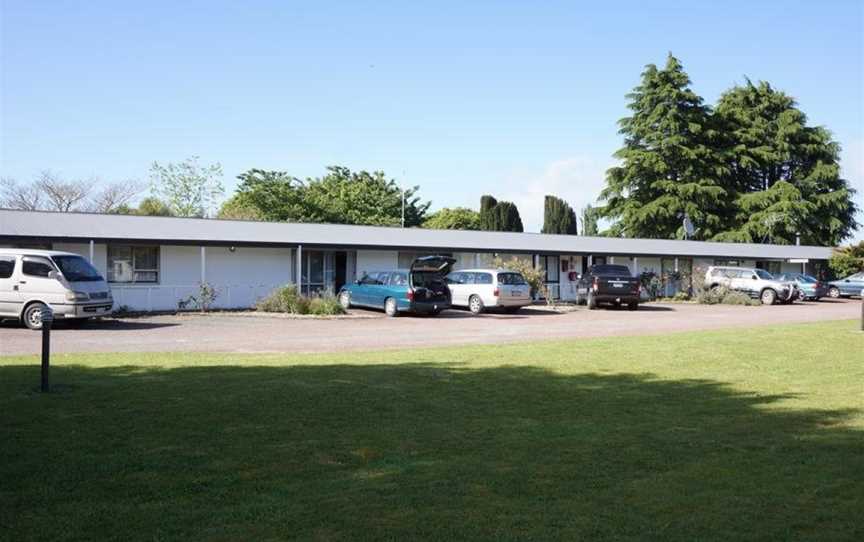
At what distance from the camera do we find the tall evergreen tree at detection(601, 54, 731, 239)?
2397 inches

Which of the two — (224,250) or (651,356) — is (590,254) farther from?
(651,356)

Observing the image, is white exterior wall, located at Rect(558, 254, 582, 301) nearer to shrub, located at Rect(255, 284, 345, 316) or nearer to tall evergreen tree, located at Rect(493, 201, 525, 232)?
shrub, located at Rect(255, 284, 345, 316)

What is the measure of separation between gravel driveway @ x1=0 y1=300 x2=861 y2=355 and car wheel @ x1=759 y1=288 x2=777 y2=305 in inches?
379

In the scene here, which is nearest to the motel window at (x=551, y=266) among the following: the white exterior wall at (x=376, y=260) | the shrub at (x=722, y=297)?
the shrub at (x=722, y=297)

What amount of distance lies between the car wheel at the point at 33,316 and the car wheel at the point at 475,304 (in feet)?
45.6

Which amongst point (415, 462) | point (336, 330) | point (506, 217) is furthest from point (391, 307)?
point (506, 217)

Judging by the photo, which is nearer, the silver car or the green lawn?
the green lawn

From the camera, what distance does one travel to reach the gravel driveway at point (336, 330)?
1521 centimetres

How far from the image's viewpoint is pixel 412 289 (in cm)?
2433

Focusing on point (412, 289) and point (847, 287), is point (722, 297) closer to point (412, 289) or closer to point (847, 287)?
point (847, 287)

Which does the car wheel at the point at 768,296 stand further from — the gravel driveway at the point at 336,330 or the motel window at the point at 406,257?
A: the motel window at the point at 406,257

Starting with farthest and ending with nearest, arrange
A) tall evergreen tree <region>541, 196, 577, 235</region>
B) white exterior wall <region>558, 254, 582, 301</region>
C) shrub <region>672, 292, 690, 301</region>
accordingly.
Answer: tall evergreen tree <region>541, 196, 577, 235</region>, shrub <region>672, 292, 690, 301</region>, white exterior wall <region>558, 254, 582, 301</region>

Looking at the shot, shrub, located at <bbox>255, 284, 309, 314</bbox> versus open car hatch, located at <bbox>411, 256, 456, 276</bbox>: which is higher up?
open car hatch, located at <bbox>411, 256, 456, 276</bbox>

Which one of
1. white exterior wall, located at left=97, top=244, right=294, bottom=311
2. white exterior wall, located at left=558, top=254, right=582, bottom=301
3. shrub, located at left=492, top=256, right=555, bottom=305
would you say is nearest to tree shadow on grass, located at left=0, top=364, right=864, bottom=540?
white exterior wall, located at left=97, top=244, right=294, bottom=311
